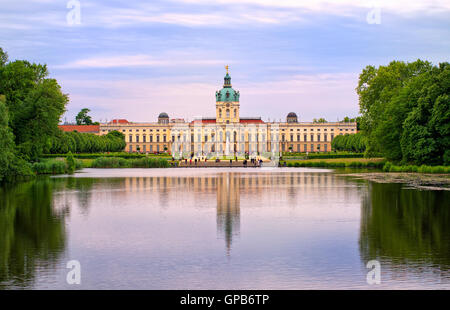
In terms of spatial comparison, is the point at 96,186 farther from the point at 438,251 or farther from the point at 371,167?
the point at 371,167

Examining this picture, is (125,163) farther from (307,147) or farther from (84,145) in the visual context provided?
(307,147)

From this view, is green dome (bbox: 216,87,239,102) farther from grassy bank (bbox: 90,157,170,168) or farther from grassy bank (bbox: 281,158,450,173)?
grassy bank (bbox: 90,157,170,168)

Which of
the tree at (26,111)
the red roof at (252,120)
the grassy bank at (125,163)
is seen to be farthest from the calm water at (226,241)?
the red roof at (252,120)

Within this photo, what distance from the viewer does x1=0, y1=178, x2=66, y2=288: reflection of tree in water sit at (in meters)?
11.8

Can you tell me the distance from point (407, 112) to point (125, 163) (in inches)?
1239

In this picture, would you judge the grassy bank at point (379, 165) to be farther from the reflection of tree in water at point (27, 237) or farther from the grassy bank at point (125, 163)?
the reflection of tree in water at point (27, 237)

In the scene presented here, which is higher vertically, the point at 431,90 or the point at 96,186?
the point at 431,90

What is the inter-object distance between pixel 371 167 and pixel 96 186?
32.3 m

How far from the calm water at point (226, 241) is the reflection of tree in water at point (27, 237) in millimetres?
28

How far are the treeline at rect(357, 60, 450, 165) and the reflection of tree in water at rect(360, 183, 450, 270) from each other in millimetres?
17100
